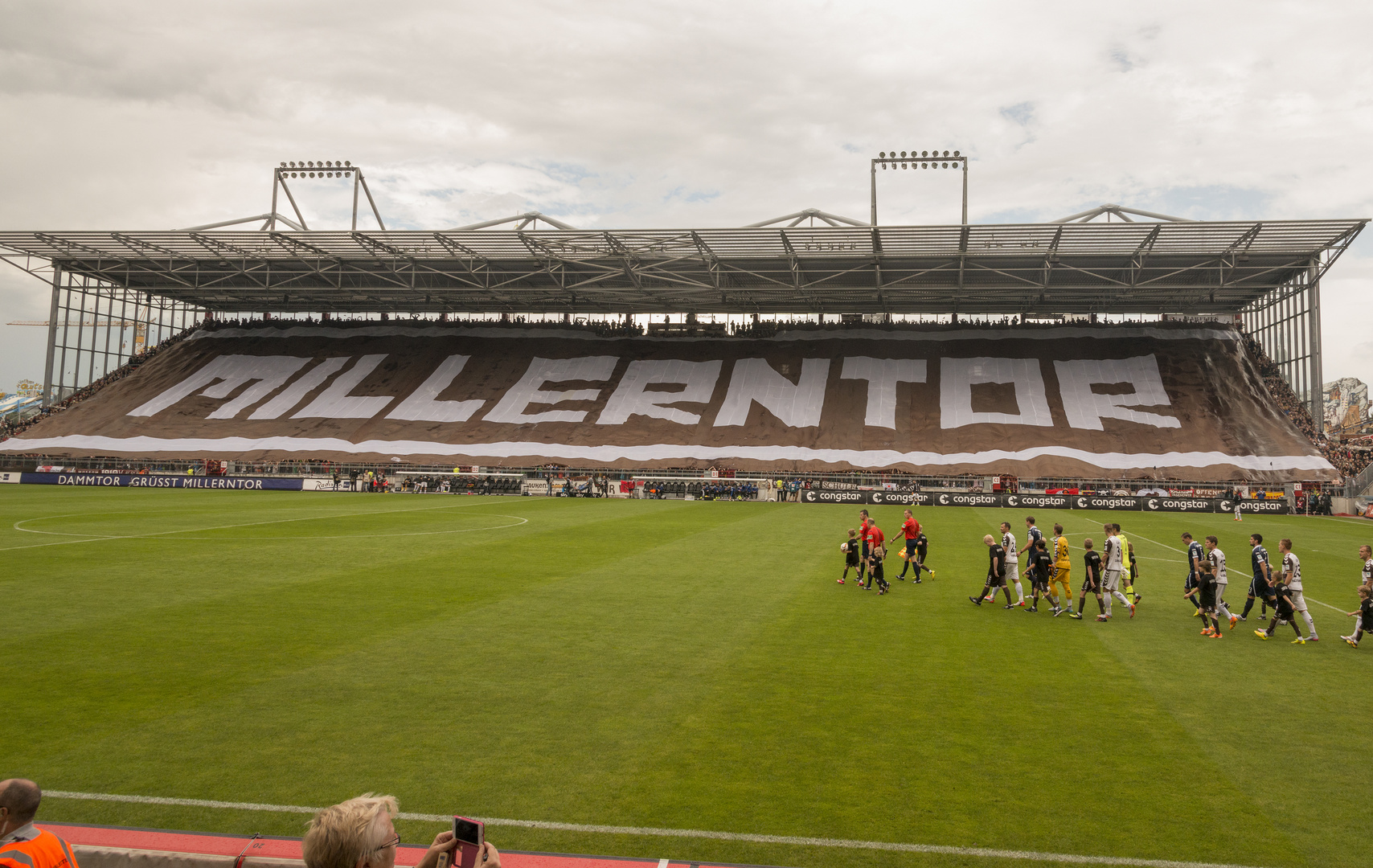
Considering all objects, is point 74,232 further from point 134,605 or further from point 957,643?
point 957,643

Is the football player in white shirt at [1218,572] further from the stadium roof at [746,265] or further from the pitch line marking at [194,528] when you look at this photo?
the stadium roof at [746,265]

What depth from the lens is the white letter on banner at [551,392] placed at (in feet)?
192

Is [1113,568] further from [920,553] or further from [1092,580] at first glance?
[920,553]

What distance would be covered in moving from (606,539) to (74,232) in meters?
50.3

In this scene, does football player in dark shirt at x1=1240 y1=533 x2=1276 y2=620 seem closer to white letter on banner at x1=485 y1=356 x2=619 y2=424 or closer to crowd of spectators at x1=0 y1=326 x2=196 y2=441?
white letter on banner at x1=485 y1=356 x2=619 y2=424

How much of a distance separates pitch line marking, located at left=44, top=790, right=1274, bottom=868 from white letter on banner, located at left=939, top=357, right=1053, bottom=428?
1972 inches

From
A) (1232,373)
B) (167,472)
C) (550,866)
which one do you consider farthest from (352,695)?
(1232,373)

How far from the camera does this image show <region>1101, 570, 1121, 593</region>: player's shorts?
14758 millimetres

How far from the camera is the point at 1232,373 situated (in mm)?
55938

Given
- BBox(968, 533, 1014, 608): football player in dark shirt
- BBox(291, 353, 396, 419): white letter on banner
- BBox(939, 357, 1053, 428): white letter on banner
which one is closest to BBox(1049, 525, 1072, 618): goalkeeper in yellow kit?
BBox(968, 533, 1014, 608): football player in dark shirt

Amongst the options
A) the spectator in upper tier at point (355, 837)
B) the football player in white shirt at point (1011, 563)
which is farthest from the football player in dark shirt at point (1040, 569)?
the spectator in upper tier at point (355, 837)

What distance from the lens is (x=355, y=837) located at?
283 cm

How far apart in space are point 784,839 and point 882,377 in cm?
5657

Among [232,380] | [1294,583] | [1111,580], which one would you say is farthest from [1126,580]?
[232,380]
